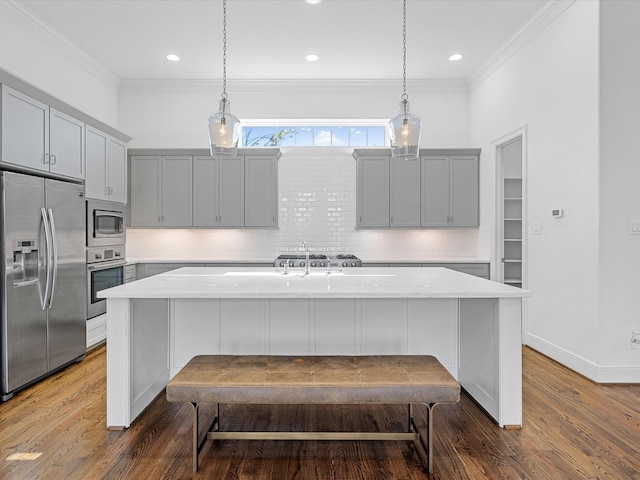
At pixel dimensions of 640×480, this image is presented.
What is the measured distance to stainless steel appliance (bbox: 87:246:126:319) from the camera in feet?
13.5

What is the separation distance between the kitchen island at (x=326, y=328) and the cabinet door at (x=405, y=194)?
2.42 metres

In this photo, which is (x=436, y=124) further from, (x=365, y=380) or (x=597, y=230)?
(x=365, y=380)

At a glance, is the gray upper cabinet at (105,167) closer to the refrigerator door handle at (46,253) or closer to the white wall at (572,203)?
the refrigerator door handle at (46,253)

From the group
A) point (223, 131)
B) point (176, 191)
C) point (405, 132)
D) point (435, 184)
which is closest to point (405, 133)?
point (405, 132)

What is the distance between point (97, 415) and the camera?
2.69 m

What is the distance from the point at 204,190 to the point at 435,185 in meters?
3.13

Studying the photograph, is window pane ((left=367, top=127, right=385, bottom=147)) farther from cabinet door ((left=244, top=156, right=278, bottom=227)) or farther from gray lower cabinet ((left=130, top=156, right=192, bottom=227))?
gray lower cabinet ((left=130, top=156, right=192, bottom=227))

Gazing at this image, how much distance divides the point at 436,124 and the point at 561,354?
347cm

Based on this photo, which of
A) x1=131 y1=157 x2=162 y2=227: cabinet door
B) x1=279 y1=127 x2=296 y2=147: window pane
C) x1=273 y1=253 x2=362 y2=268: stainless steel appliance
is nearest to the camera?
x1=273 y1=253 x2=362 y2=268: stainless steel appliance

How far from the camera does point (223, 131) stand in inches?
110

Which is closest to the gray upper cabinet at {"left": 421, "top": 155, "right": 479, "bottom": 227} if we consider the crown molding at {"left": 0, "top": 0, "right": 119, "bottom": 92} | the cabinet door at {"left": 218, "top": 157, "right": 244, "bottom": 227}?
the cabinet door at {"left": 218, "top": 157, "right": 244, "bottom": 227}

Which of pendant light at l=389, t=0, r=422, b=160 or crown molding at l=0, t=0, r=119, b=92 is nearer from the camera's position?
pendant light at l=389, t=0, r=422, b=160

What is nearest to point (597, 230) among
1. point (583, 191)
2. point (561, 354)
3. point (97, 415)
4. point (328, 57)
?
point (583, 191)

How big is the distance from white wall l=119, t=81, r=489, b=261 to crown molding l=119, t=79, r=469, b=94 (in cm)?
1
